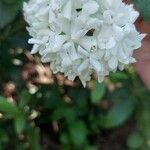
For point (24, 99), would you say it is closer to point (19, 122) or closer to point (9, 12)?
point (19, 122)

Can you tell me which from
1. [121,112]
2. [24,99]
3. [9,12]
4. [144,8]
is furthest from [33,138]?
[144,8]

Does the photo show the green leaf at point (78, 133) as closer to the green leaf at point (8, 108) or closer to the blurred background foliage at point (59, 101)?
the blurred background foliage at point (59, 101)

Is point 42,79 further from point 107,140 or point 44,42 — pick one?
point 44,42

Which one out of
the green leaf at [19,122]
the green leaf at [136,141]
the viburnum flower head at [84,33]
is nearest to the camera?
the viburnum flower head at [84,33]

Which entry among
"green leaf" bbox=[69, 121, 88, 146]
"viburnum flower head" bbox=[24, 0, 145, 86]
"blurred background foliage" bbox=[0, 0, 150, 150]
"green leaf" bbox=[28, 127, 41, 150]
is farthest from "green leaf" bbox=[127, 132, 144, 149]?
"viburnum flower head" bbox=[24, 0, 145, 86]

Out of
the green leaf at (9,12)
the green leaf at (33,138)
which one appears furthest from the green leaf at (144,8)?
the green leaf at (33,138)
